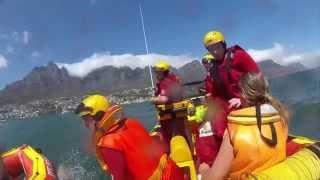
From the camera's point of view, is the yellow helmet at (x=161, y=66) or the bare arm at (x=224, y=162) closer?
the bare arm at (x=224, y=162)

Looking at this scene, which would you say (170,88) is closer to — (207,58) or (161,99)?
(161,99)

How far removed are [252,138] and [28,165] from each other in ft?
14.7

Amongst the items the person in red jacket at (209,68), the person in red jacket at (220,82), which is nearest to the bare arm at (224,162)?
the person in red jacket at (220,82)

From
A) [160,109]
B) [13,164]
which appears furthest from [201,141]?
[13,164]

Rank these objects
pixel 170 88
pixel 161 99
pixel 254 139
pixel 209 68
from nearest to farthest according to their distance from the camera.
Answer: pixel 254 139 → pixel 209 68 → pixel 161 99 → pixel 170 88

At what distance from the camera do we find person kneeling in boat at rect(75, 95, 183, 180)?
583 centimetres

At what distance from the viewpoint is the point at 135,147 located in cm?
598

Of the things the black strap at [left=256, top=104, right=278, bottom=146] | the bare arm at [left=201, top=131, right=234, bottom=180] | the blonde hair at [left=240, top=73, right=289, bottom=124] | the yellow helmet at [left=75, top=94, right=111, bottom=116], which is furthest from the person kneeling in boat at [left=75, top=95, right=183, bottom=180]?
the black strap at [left=256, top=104, right=278, bottom=146]

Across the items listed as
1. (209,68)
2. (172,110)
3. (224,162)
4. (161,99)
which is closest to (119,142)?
(224,162)

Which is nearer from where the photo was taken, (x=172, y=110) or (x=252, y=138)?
(x=252, y=138)

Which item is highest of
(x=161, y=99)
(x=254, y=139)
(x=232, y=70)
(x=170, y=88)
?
(x=232, y=70)

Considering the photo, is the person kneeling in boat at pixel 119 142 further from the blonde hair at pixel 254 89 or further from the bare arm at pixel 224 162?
the blonde hair at pixel 254 89

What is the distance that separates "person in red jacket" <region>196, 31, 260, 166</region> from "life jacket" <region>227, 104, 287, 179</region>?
212 cm

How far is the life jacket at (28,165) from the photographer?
784 centimetres
